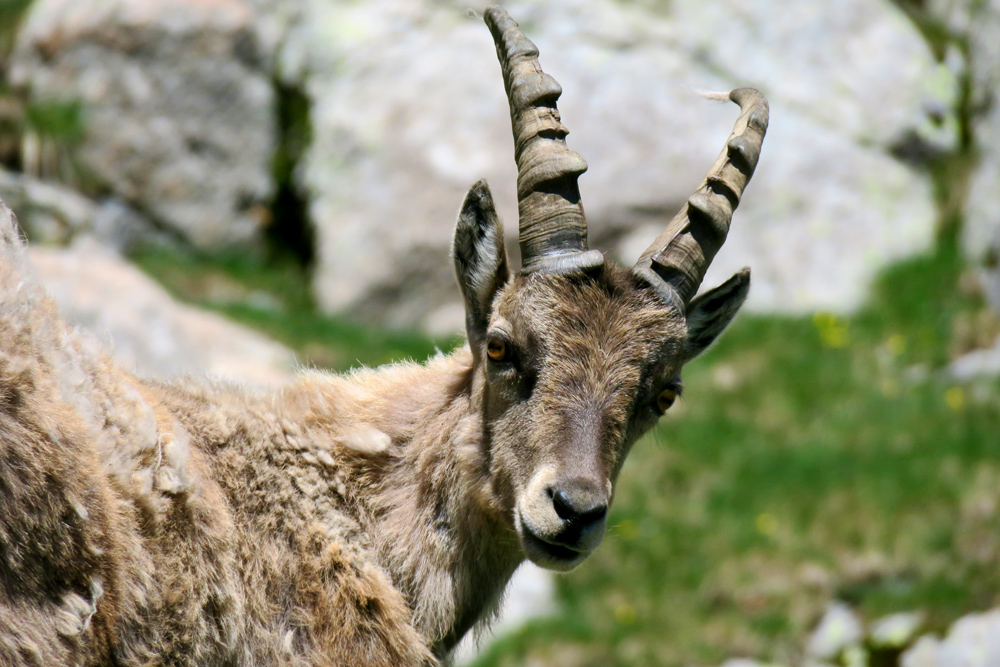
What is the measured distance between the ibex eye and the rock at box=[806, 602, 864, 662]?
5.20 metres

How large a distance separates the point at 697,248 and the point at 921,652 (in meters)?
4.85

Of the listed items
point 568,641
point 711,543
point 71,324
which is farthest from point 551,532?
point 711,543

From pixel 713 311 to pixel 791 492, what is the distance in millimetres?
4969

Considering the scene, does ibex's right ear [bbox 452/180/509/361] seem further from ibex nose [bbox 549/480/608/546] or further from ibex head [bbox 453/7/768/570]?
ibex nose [bbox 549/480/608/546]

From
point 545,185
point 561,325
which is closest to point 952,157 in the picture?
point 545,185

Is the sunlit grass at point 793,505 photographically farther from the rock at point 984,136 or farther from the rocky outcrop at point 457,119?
the rocky outcrop at point 457,119

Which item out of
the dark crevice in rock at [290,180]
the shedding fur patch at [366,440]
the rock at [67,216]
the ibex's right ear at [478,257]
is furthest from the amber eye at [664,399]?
the dark crevice in rock at [290,180]

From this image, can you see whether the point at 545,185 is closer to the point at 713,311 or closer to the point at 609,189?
the point at 713,311

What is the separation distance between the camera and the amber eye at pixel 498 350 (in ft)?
16.7

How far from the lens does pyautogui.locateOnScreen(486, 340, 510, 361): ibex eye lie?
16.7ft

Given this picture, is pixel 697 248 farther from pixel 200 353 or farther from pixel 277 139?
pixel 277 139

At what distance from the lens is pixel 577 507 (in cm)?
460

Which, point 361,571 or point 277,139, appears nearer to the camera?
point 361,571

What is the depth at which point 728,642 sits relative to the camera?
902 cm
